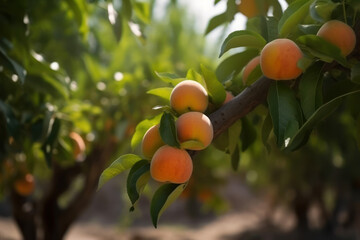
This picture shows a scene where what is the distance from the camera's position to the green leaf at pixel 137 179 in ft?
2.27

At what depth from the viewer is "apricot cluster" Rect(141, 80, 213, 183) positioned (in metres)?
0.67

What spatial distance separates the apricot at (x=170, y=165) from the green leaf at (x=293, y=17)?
287 millimetres

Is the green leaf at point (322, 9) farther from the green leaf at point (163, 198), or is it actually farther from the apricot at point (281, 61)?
the green leaf at point (163, 198)

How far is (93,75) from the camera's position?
235 cm

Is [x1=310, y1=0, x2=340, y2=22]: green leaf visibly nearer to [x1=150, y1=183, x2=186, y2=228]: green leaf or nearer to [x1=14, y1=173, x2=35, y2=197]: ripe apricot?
[x1=150, y1=183, x2=186, y2=228]: green leaf

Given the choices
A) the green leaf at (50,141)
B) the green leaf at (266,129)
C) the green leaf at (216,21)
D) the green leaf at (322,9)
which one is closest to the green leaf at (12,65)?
the green leaf at (50,141)

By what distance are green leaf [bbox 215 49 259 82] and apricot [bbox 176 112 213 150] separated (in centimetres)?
25

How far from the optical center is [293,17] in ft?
2.36

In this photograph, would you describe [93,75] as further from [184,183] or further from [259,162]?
[259,162]

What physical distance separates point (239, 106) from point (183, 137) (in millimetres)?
127

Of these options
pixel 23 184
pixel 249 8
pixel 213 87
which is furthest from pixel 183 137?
pixel 23 184

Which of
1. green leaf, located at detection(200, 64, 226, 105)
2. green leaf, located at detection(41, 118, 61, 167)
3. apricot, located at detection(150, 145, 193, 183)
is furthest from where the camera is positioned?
green leaf, located at detection(41, 118, 61, 167)

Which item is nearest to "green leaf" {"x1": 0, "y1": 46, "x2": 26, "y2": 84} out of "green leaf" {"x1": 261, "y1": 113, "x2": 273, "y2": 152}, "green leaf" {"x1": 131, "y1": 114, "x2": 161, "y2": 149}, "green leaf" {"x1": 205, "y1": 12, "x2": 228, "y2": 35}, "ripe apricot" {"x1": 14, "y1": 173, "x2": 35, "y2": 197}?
"green leaf" {"x1": 131, "y1": 114, "x2": 161, "y2": 149}

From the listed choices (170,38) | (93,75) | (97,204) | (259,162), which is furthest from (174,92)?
(97,204)
